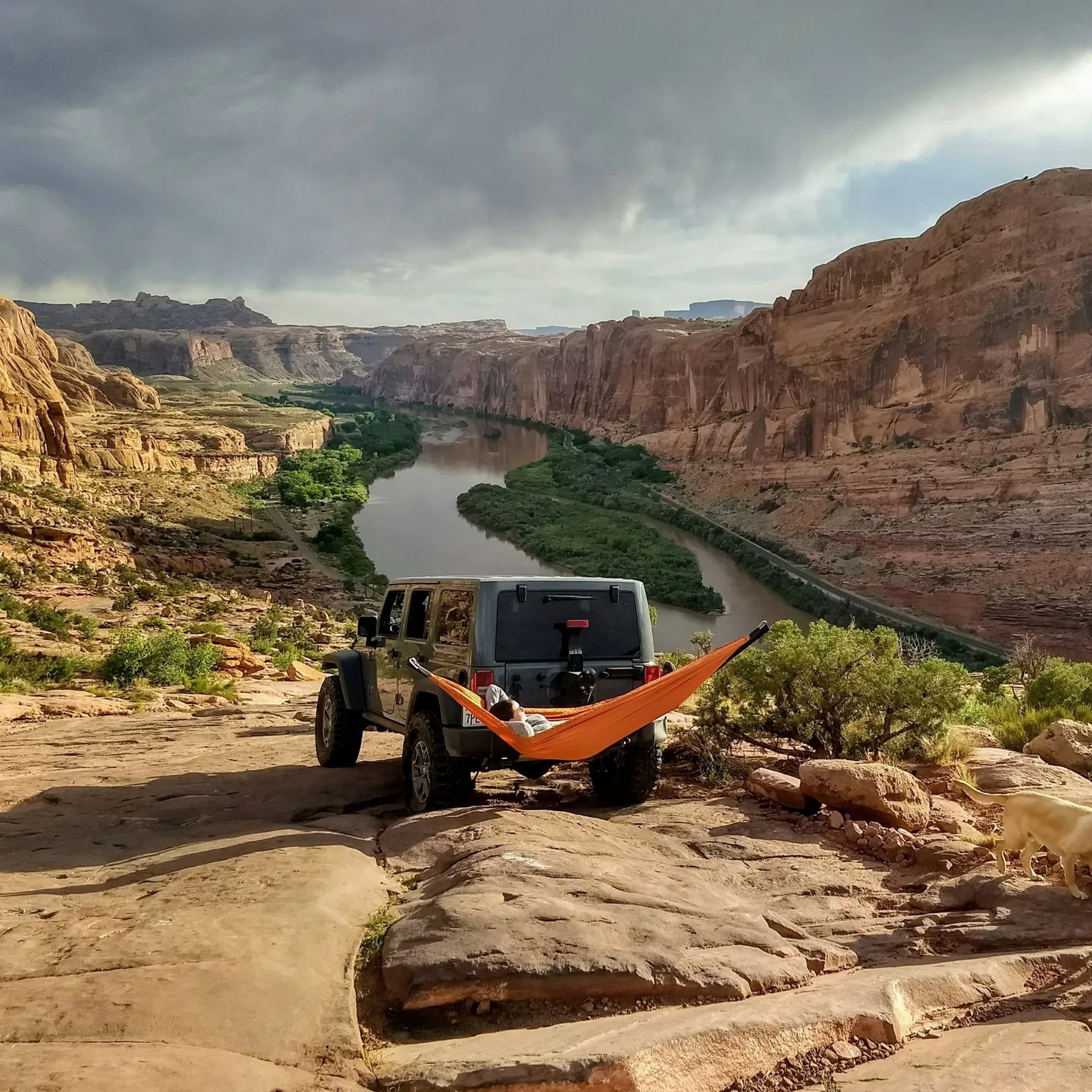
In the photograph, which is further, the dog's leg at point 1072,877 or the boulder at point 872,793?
the boulder at point 872,793

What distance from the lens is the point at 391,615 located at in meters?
8.93

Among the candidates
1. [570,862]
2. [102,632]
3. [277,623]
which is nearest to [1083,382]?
[277,623]

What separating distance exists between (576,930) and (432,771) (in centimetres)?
291

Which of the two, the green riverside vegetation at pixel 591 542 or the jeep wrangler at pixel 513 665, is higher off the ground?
the jeep wrangler at pixel 513 665

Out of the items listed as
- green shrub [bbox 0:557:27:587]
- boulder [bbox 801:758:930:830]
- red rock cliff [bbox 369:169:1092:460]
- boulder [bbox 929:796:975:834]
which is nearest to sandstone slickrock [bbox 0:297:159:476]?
green shrub [bbox 0:557:27:587]

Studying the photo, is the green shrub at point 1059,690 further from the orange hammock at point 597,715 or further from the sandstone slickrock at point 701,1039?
the sandstone slickrock at point 701,1039

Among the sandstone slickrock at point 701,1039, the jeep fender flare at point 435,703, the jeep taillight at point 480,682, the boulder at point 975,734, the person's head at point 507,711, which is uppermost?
the jeep taillight at point 480,682

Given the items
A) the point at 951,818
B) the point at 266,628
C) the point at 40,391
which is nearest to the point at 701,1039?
the point at 951,818

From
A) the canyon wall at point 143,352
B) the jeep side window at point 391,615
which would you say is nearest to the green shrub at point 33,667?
the jeep side window at point 391,615

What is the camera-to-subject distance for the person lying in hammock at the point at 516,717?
6.37 metres

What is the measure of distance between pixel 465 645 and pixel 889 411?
5027 centimetres

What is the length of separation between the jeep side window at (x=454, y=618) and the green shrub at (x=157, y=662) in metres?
11.7

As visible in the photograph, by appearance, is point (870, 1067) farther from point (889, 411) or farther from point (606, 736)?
point (889, 411)

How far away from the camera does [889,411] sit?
51812 millimetres
